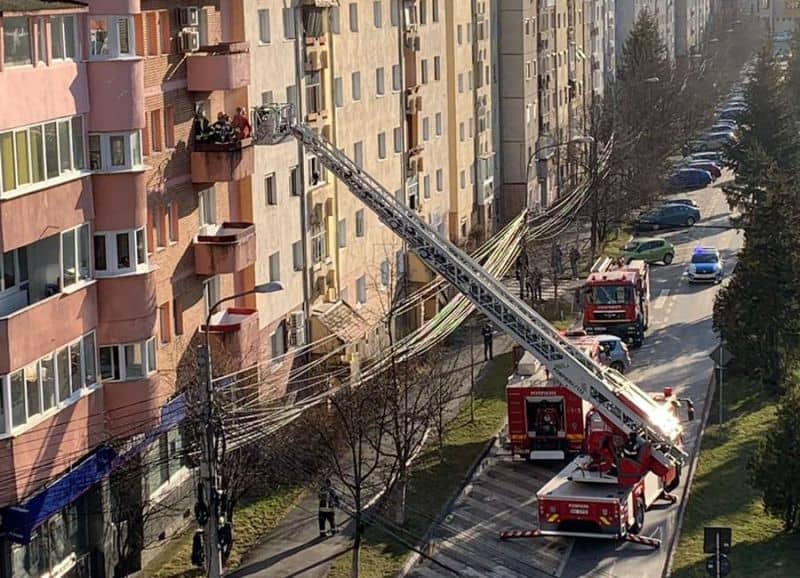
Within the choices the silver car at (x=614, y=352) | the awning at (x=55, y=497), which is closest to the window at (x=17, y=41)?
the awning at (x=55, y=497)

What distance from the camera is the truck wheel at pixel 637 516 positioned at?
Answer: 4350 centimetres

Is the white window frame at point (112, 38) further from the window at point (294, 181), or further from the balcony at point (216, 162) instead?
the window at point (294, 181)

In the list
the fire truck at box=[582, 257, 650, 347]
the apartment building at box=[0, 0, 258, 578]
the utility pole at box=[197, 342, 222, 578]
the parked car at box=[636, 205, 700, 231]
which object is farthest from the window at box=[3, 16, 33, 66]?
the parked car at box=[636, 205, 700, 231]

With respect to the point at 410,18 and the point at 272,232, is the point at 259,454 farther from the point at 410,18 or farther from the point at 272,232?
the point at 410,18

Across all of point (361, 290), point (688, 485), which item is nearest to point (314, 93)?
point (361, 290)

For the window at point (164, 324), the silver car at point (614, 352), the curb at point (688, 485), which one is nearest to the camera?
the curb at point (688, 485)

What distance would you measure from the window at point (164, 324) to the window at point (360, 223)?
1818 centimetres

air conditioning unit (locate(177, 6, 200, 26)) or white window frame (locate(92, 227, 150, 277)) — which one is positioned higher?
air conditioning unit (locate(177, 6, 200, 26))

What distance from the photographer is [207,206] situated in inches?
1852

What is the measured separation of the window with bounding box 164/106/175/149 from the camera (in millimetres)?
43750

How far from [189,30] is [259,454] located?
36.3 feet

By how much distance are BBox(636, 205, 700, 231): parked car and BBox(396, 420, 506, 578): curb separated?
A: 139ft

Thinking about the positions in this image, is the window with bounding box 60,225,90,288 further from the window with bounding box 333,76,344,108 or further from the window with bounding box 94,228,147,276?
the window with bounding box 333,76,344,108

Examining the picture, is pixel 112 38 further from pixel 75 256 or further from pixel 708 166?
pixel 708 166
